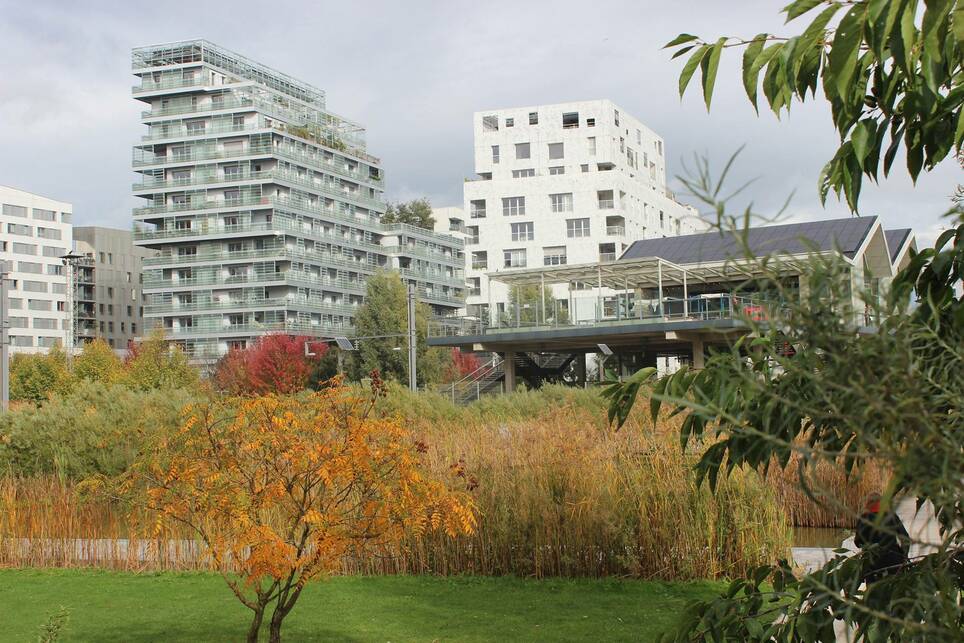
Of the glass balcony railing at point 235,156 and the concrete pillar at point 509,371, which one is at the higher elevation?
the glass balcony railing at point 235,156

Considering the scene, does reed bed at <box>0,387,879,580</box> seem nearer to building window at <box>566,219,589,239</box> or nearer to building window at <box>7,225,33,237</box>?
building window at <box>566,219,589,239</box>

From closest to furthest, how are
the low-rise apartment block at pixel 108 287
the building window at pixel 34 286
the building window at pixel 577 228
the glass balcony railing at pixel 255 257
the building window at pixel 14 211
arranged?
the building window at pixel 577 228 → the glass balcony railing at pixel 255 257 → the building window at pixel 14 211 → the building window at pixel 34 286 → the low-rise apartment block at pixel 108 287

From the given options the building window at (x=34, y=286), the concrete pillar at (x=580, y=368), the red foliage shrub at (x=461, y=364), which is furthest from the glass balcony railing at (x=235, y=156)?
the concrete pillar at (x=580, y=368)

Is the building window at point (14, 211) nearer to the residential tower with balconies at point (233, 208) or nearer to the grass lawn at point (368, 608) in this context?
the residential tower with balconies at point (233, 208)

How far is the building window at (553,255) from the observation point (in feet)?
231

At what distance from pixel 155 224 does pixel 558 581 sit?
2827 inches

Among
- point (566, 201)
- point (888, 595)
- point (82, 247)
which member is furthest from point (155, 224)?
point (888, 595)

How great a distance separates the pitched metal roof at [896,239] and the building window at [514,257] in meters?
31.8

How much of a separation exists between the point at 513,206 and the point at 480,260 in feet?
15.5

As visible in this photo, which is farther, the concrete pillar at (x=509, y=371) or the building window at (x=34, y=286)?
the building window at (x=34, y=286)

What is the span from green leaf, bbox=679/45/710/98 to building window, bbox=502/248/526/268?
69027mm

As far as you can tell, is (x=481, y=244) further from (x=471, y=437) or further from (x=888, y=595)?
(x=888, y=595)

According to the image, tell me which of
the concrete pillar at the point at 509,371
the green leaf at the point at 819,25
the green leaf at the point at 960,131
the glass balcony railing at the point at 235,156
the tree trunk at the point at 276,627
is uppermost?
the glass balcony railing at the point at 235,156

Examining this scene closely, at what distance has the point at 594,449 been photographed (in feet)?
34.9
